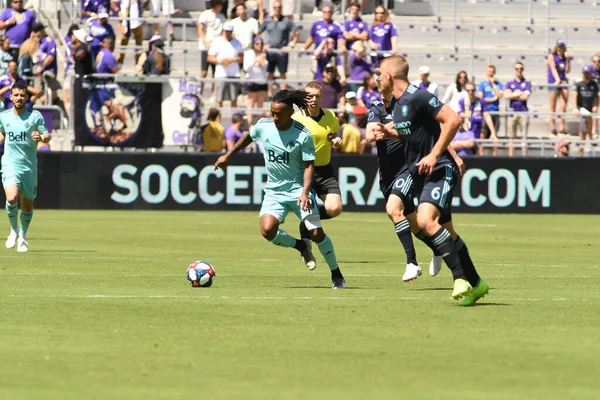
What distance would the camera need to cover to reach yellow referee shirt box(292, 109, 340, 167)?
653 inches

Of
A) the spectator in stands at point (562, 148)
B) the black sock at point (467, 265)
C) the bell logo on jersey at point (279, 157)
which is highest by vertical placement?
the bell logo on jersey at point (279, 157)

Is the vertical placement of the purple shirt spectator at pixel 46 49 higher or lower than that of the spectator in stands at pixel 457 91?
higher

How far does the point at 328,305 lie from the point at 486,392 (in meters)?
4.44

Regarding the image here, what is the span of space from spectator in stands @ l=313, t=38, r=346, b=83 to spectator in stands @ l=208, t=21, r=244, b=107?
1.83 metres

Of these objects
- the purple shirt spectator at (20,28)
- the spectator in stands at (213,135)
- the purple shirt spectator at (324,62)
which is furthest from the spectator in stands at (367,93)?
the purple shirt spectator at (20,28)

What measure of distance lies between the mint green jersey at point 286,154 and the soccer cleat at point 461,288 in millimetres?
2719

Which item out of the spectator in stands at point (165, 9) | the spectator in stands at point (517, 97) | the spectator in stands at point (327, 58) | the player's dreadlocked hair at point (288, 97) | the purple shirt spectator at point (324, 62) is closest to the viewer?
the player's dreadlocked hair at point (288, 97)

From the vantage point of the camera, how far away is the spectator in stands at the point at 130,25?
32156mm

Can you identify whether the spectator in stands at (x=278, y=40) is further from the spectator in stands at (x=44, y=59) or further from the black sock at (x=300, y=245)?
the black sock at (x=300, y=245)

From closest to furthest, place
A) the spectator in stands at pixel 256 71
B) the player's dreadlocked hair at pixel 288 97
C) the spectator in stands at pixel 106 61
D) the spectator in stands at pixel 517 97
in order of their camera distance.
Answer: the player's dreadlocked hair at pixel 288 97 < the spectator in stands at pixel 106 61 < the spectator in stands at pixel 256 71 < the spectator in stands at pixel 517 97

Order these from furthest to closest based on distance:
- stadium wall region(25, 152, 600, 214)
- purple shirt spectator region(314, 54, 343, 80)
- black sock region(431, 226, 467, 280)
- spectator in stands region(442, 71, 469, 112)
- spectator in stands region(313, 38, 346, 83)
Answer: purple shirt spectator region(314, 54, 343, 80), spectator in stands region(313, 38, 346, 83), spectator in stands region(442, 71, 469, 112), stadium wall region(25, 152, 600, 214), black sock region(431, 226, 467, 280)

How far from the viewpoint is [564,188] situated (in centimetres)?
3003

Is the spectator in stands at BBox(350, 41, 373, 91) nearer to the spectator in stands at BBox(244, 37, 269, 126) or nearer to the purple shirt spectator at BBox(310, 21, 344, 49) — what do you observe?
the purple shirt spectator at BBox(310, 21, 344, 49)

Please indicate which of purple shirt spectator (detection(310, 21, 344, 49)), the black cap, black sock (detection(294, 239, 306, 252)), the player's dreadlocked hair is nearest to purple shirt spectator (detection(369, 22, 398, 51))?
purple shirt spectator (detection(310, 21, 344, 49))
